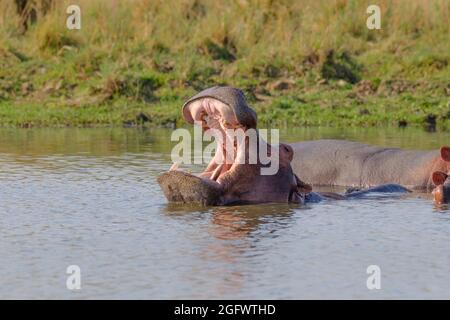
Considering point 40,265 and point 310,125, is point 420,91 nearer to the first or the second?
point 310,125

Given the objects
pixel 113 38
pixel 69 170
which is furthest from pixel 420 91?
pixel 69 170

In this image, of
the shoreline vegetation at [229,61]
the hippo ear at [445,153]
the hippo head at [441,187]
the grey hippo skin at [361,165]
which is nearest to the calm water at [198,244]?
the hippo head at [441,187]

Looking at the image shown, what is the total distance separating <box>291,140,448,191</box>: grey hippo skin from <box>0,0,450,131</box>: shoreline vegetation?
3.86 metres

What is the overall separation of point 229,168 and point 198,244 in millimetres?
1255

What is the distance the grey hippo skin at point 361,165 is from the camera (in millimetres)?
8273

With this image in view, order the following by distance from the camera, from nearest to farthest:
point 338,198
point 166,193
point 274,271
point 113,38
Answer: point 274,271 < point 166,193 < point 338,198 < point 113,38

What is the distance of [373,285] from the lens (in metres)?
4.89

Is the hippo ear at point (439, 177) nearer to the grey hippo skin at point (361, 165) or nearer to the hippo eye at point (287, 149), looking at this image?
the grey hippo skin at point (361, 165)

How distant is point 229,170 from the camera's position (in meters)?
6.88

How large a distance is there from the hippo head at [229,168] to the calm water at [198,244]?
145 millimetres

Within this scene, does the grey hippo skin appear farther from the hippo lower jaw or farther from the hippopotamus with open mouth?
the hippo lower jaw

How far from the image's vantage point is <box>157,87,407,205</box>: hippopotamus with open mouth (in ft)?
22.2

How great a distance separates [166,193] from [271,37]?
8.52 metres

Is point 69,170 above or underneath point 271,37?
underneath
